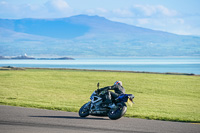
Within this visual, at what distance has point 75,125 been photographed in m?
12.4

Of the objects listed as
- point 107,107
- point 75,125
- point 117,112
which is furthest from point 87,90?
point 75,125

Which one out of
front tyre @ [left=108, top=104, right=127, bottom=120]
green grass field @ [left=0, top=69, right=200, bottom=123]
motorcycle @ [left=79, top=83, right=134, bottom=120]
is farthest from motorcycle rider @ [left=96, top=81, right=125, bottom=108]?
green grass field @ [left=0, top=69, right=200, bottom=123]

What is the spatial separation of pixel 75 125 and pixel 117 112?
1.91 metres

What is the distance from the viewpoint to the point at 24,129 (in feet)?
37.7

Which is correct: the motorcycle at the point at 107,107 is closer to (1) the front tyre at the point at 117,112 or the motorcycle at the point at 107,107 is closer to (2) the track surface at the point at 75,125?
(1) the front tyre at the point at 117,112

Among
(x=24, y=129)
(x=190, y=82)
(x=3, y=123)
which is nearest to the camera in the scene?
(x=24, y=129)

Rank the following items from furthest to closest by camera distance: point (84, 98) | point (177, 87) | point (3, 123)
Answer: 1. point (177, 87)
2. point (84, 98)
3. point (3, 123)

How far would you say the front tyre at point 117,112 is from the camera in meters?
13.5

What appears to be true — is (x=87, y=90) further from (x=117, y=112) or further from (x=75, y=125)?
(x=75, y=125)

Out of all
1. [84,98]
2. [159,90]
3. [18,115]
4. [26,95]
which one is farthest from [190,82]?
[18,115]

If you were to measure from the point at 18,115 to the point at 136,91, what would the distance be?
711 inches

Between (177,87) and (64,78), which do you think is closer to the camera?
(177,87)

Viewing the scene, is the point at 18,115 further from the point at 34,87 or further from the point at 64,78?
the point at 64,78

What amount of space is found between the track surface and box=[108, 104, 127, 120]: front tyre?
0.19 metres
